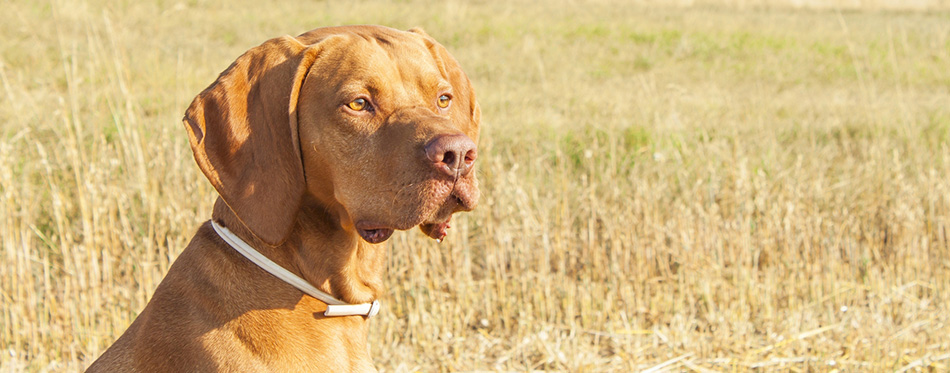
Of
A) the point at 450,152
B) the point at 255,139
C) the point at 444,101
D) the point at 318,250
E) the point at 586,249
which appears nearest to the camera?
the point at 450,152

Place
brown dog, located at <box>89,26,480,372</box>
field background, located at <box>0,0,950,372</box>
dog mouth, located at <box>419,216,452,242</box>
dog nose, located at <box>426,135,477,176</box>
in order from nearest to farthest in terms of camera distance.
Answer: dog nose, located at <box>426,135,477,176</box>
brown dog, located at <box>89,26,480,372</box>
dog mouth, located at <box>419,216,452,242</box>
field background, located at <box>0,0,950,372</box>

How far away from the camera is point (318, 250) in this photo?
102 inches

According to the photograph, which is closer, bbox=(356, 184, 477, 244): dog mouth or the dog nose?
the dog nose

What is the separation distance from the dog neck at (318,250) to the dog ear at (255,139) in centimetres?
14

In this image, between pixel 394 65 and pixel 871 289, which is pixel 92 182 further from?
pixel 871 289

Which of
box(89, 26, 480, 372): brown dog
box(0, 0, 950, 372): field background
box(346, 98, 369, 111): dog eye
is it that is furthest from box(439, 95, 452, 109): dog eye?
box(0, 0, 950, 372): field background

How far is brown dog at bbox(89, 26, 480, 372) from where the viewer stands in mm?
2365

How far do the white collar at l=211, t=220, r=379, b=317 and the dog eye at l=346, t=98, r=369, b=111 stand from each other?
0.52 m

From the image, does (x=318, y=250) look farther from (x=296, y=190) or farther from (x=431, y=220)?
(x=431, y=220)

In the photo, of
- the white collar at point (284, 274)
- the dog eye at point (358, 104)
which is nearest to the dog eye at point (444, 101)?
the dog eye at point (358, 104)

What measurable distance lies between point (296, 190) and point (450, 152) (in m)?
0.51

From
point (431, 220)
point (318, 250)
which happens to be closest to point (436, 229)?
point (431, 220)

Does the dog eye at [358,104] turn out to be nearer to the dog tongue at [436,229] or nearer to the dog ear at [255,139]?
the dog ear at [255,139]

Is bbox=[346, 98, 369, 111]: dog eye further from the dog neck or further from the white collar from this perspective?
the white collar
